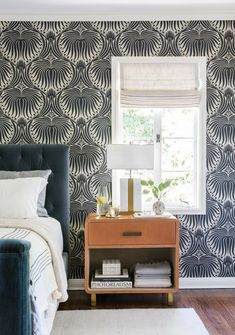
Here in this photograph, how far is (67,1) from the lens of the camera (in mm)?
3836

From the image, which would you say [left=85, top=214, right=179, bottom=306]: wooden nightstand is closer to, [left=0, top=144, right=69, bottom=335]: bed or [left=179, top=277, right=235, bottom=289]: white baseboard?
[left=0, top=144, right=69, bottom=335]: bed

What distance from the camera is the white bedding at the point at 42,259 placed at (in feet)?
8.29

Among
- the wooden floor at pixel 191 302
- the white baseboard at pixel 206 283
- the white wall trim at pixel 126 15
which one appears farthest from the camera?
the white baseboard at pixel 206 283

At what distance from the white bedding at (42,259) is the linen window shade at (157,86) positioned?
1.55 m

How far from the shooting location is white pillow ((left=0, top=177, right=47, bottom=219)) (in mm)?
3502

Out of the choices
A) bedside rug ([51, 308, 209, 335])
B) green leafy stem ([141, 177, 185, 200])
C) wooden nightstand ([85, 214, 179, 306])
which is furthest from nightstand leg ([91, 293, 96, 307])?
green leafy stem ([141, 177, 185, 200])

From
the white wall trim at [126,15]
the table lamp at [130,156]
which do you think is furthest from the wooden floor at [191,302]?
the white wall trim at [126,15]

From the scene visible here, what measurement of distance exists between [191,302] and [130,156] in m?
1.38

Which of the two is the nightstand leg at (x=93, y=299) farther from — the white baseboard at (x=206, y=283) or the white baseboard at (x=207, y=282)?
the white baseboard at (x=207, y=282)

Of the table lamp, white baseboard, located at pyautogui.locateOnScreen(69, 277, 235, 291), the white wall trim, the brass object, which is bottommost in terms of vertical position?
white baseboard, located at pyautogui.locateOnScreen(69, 277, 235, 291)

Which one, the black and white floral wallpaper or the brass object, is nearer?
the brass object

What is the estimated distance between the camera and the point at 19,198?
355 centimetres

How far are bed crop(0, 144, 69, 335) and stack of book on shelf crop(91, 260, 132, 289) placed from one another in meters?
0.33

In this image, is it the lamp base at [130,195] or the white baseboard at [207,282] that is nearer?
the lamp base at [130,195]
